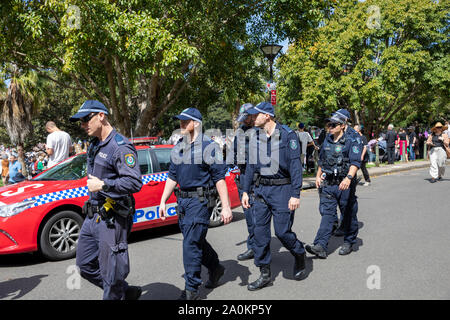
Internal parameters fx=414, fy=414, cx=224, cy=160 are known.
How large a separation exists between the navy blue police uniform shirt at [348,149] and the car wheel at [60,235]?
342 cm

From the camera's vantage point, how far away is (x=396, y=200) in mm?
9445

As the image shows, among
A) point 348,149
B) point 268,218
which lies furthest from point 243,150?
point 348,149

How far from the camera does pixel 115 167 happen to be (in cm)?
324

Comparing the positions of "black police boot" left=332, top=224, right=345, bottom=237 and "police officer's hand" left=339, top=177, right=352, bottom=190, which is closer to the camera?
"police officer's hand" left=339, top=177, right=352, bottom=190

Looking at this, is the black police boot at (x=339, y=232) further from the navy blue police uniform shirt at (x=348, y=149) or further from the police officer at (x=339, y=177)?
the navy blue police uniform shirt at (x=348, y=149)

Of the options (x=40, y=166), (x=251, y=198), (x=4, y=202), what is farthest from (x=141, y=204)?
(x=40, y=166)

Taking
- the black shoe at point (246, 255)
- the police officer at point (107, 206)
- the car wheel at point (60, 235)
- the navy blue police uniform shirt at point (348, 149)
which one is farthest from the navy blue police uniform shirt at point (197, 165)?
the car wheel at point (60, 235)

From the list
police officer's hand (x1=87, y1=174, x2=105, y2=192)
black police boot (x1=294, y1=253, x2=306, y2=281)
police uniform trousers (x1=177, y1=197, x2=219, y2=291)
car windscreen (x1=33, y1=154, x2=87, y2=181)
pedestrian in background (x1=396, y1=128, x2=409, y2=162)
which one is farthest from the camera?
pedestrian in background (x1=396, y1=128, x2=409, y2=162)

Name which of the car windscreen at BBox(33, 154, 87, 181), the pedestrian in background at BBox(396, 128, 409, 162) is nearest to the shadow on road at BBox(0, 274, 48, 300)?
the car windscreen at BBox(33, 154, 87, 181)

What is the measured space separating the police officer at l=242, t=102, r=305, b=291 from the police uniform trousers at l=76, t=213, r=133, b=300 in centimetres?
148

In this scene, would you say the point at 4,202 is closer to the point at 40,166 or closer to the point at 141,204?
the point at 141,204

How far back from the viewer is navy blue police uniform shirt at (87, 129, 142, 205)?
315 cm

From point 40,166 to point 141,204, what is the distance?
1044cm

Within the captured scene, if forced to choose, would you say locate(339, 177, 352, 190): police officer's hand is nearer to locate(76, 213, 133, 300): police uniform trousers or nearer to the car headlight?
locate(76, 213, 133, 300): police uniform trousers
